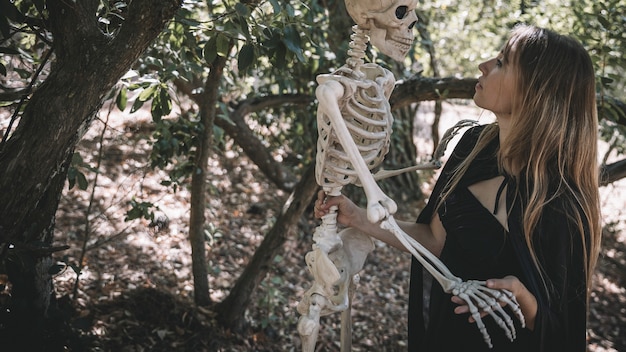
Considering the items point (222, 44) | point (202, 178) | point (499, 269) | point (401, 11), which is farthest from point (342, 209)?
point (202, 178)

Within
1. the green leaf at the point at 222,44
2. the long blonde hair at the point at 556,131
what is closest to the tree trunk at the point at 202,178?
the green leaf at the point at 222,44

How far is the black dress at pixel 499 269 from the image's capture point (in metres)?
1.68

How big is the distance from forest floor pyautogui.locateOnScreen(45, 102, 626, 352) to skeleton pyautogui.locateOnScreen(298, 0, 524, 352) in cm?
94

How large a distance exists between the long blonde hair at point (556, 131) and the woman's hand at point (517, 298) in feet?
0.53

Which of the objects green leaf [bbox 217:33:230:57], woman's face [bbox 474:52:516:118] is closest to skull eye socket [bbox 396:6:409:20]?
woman's face [bbox 474:52:516:118]

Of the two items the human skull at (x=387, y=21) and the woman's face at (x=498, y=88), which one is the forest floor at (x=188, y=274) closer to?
the human skull at (x=387, y=21)

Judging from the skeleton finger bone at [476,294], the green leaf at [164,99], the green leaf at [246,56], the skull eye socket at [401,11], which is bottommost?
the skeleton finger bone at [476,294]

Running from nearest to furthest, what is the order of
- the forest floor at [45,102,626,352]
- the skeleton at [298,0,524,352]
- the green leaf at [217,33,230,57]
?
the skeleton at [298,0,524,352], the green leaf at [217,33,230,57], the forest floor at [45,102,626,352]

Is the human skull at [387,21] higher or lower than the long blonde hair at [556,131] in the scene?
higher

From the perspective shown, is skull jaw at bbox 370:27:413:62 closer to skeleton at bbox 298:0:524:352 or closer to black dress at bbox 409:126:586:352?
skeleton at bbox 298:0:524:352

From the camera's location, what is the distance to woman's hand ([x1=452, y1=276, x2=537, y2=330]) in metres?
1.54

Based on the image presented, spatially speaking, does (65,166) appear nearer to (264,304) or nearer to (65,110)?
(65,110)

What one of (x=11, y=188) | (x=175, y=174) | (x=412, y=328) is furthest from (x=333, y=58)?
(x=11, y=188)

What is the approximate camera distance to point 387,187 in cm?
502
